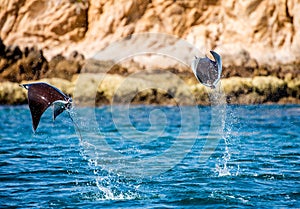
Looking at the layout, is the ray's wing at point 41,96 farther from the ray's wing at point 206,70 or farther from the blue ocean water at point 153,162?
the ray's wing at point 206,70

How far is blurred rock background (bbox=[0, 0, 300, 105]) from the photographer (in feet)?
71.9

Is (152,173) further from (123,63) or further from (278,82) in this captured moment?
(123,63)

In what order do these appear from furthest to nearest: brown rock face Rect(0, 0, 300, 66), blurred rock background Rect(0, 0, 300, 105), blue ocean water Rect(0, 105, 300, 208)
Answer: brown rock face Rect(0, 0, 300, 66), blurred rock background Rect(0, 0, 300, 105), blue ocean water Rect(0, 105, 300, 208)

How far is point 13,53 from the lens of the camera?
25.0m

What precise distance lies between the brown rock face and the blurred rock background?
0.04 m

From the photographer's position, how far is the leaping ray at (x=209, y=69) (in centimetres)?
881

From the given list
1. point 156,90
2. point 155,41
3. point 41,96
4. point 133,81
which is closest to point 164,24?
point 155,41

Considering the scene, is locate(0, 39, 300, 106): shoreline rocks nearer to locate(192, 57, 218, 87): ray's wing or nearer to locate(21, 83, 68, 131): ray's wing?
locate(192, 57, 218, 87): ray's wing

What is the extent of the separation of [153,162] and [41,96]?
2940 mm

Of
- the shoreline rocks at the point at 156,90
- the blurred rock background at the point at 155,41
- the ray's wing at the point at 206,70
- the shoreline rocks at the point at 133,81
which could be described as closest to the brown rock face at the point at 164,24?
the blurred rock background at the point at 155,41

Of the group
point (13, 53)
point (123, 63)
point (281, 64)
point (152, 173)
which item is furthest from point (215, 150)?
point (13, 53)

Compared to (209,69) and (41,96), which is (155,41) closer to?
(209,69)

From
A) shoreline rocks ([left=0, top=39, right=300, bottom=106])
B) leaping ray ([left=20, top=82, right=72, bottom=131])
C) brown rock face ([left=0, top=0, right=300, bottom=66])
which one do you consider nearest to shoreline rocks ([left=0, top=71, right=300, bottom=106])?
shoreline rocks ([left=0, top=39, right=300, bottom=106])

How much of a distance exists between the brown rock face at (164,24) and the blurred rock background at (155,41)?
0.04 m
